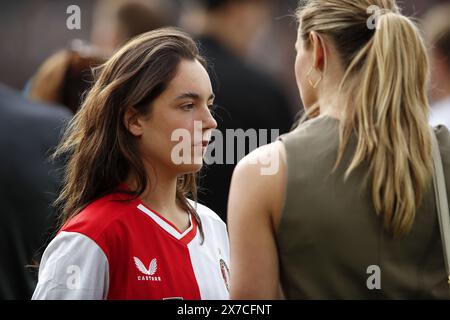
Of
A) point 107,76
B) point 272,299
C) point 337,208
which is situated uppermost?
point 107,76

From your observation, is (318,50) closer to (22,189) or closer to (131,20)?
(22,189)

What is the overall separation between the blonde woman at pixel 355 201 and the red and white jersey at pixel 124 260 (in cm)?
31

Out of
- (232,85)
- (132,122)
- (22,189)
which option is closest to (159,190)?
(132,122)

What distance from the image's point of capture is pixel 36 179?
111 inches

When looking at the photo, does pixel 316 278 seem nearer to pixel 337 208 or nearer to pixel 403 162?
pixel 337 208

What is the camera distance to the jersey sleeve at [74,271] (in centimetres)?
218

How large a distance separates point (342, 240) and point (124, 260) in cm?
61

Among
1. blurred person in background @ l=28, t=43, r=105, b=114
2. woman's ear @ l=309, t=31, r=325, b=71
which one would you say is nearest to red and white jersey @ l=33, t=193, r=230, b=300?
woman's ear @ l=309, t=31, r=325, b=71

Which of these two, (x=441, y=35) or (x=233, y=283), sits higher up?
(x=441, y=35)

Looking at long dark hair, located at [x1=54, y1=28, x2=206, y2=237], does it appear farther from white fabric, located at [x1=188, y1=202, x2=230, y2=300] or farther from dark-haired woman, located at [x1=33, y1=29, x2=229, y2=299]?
white fabric, located at [x1=188, y1=202, x2=230, y2=300]

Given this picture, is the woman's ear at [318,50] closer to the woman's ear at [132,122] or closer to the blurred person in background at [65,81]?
the woman's ear at [132,122]

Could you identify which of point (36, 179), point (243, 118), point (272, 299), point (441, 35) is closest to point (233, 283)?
point (272, 299)

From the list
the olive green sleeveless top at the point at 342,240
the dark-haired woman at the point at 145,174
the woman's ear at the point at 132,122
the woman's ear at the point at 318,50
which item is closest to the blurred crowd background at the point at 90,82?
the dark-haired woman at the point at 145,174
